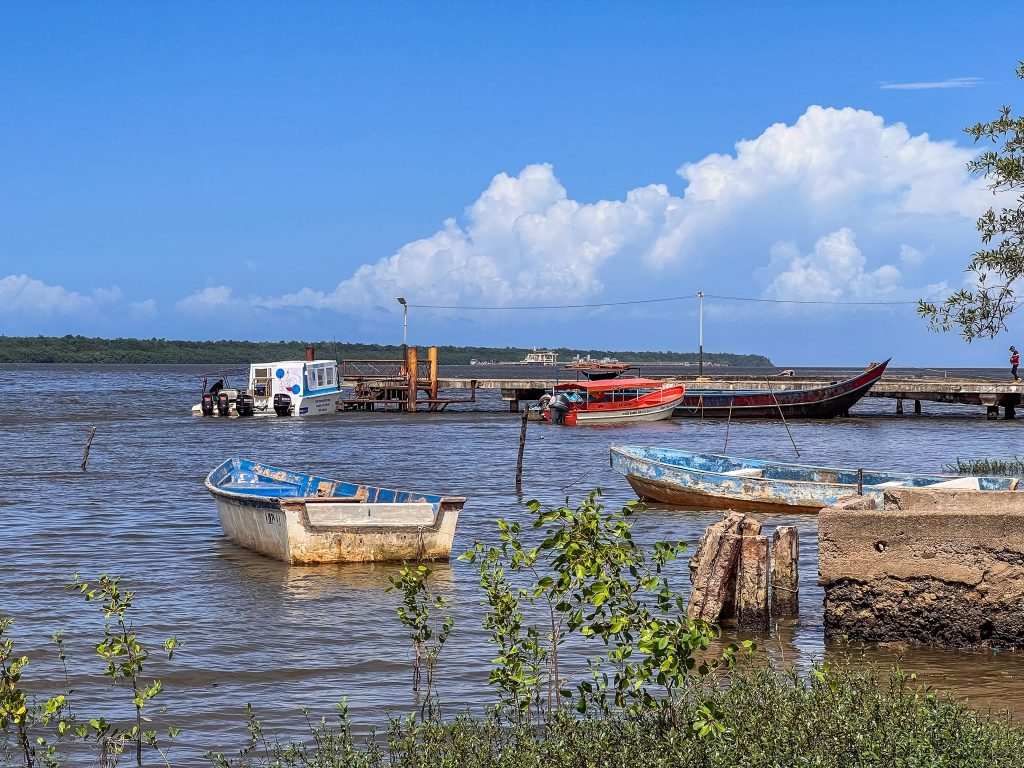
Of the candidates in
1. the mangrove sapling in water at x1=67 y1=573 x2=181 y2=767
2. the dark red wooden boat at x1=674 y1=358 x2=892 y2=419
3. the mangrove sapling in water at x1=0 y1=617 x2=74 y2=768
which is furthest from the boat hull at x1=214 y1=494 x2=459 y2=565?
the dark red wooden boat at x1=674 y1=358 x2=892 y2=419

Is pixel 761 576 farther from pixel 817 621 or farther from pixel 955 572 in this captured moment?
pixel 955 572

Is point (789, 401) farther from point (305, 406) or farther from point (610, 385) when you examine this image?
point (305, 406)

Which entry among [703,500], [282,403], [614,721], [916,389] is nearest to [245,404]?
[282,403]

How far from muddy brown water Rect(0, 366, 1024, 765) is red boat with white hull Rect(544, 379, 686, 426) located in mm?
5338

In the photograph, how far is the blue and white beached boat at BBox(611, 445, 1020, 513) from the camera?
1897 centimetres

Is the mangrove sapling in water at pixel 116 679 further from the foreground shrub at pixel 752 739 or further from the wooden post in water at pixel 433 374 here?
the wooden post in water at pixel 433 374

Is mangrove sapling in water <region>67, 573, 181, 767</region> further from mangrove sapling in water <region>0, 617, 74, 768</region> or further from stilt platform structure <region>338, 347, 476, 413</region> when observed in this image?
stilt platform structure <region>338, 347, 476, 413</region>

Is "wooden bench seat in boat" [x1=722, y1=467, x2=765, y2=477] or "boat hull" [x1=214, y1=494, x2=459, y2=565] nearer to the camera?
"boat hull" [x1=214, y1=494, x2=459, y2=565]

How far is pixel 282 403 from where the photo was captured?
51844 millimetres

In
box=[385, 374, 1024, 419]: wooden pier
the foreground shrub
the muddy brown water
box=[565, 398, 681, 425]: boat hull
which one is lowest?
the muddy brown water

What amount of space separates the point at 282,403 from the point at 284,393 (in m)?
0.46

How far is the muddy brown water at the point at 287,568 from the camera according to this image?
9.63 meters

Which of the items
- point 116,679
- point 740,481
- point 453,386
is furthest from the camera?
point 453,386

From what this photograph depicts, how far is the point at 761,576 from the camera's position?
11.2 meters
